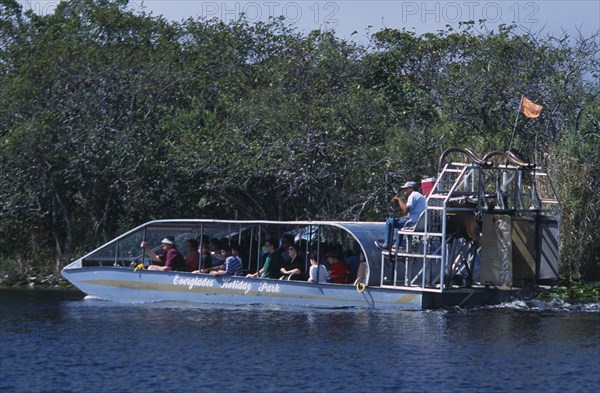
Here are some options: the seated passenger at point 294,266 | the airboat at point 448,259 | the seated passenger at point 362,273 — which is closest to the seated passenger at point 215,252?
the airboat at point 448,259

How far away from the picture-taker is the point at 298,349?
1619 centimetres

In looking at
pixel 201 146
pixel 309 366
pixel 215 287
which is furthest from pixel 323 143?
pixel 309 366

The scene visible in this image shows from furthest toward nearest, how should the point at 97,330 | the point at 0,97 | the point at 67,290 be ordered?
the point at 0,97 < the point at 67,290 < the point at 97,330

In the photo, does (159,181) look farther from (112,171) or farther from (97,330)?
(97,330)

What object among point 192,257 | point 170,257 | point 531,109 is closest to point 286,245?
point 192,257

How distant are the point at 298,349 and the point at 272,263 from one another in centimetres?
503

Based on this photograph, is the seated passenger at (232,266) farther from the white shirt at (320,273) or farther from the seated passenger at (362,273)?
the seated passenger at (362,273)

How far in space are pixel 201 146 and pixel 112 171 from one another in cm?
232

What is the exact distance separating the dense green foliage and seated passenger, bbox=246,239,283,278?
5559 millimetres

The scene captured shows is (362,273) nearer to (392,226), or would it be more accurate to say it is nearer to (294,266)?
(392,226)

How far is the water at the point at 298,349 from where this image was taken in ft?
45.6

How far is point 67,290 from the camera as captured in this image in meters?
26.6

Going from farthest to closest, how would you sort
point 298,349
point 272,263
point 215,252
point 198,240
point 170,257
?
point 198,240 → point 215,252 → point 170,257 → point 272,263 → point 298,349

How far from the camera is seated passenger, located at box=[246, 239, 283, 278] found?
2109cm
